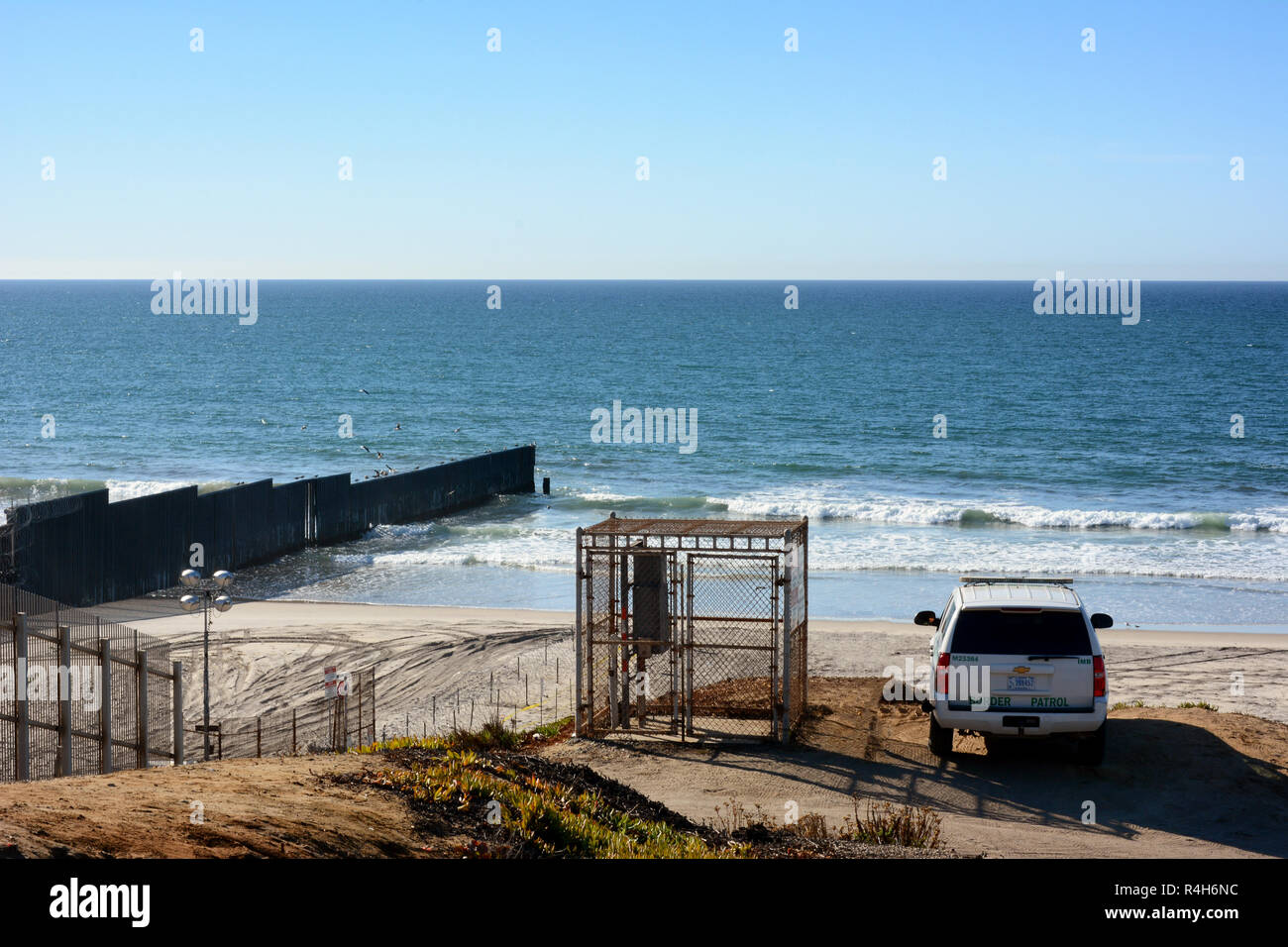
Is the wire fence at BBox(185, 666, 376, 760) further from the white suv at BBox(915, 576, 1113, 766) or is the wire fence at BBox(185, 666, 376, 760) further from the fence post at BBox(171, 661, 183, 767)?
the white suv at BBox(915, 576, 1113, 766)

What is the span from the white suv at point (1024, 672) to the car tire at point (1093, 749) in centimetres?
1

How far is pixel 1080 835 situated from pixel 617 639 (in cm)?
549

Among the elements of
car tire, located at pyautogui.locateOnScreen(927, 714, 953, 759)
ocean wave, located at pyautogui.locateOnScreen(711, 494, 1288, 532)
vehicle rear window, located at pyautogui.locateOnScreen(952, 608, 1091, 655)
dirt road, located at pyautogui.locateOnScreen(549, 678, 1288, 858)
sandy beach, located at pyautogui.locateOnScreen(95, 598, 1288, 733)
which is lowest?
sandy beach, located at pyautogui.locateOnScreen(95, 598, 1288, 733)

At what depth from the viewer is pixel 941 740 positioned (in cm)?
1314

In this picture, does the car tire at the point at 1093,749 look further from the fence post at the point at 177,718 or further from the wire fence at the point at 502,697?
the fence post at the point at 177,718

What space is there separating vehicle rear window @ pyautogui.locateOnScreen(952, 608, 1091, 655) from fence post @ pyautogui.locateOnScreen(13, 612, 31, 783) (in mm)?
8698

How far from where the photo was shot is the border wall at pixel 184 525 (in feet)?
79.1

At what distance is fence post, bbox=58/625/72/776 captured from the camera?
10.7 m

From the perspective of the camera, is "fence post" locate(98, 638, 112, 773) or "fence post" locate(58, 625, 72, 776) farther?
"fence post" locate(98, 638, 112, 773)

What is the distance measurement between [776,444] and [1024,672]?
49607 mm

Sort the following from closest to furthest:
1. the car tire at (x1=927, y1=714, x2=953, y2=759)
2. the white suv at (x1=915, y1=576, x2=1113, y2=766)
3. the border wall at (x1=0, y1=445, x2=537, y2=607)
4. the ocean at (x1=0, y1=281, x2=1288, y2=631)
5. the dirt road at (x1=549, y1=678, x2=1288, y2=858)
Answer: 1. the dirt road at (x1=549, y1=678, x2=1288, y2=858)
2. the white suv at (x1=915, y1=576, x2=1113, y2=766)
3. the car tire at (x1=927, y1=714, x2=953, y2=759)
4. the border wall at (x1=0, y1=445, x2=537, y2=607)
5. the ocean at (x1=0, y1=281, x2=1288, y2=631)

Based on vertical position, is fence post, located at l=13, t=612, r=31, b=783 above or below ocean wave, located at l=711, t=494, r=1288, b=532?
above

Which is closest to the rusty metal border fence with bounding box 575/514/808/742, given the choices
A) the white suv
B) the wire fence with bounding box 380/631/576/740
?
the wire fence with bounding box 380/631/576/740

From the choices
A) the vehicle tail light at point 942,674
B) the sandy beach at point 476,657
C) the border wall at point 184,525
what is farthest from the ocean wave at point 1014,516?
the vehicle tail light at point 942,674
